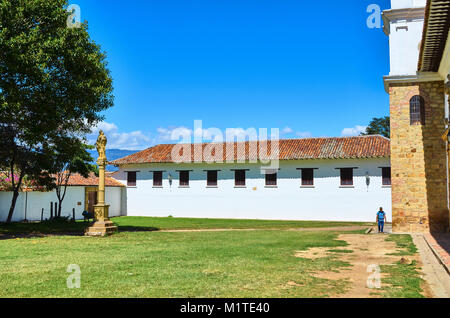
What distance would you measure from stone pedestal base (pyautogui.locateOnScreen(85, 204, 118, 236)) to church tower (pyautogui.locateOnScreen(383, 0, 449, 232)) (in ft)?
35.6

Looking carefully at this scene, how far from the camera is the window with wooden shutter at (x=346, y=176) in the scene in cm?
2703

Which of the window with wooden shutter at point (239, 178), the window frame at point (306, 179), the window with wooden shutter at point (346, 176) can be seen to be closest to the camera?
the window with wooden shutter at point (346, 176)

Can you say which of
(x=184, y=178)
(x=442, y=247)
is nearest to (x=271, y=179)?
(x=184, y=178)

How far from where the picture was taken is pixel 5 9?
1202 cm

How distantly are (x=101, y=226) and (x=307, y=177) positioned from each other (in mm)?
17081

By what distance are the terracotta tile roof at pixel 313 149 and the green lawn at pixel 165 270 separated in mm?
16426

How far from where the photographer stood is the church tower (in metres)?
15.0

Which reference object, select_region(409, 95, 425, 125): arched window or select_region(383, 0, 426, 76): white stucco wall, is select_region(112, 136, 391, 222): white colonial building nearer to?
select_region(409, 95, 425, 125): arched window

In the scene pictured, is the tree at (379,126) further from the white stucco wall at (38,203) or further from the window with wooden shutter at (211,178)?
the white stucco wall at (38,203)

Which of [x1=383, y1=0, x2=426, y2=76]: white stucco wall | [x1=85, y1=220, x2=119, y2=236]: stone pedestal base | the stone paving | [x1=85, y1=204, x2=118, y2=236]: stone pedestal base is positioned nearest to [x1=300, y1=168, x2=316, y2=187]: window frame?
[x1=383, y1=0, x2=426, y2=76]: white stucco wall

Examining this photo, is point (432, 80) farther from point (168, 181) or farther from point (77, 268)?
point (168, 181)

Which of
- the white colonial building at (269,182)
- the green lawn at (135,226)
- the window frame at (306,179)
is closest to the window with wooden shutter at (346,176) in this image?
the white colonial building at (269,182)

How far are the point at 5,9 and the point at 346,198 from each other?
22.3m

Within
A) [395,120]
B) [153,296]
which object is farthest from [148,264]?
[395,120]
